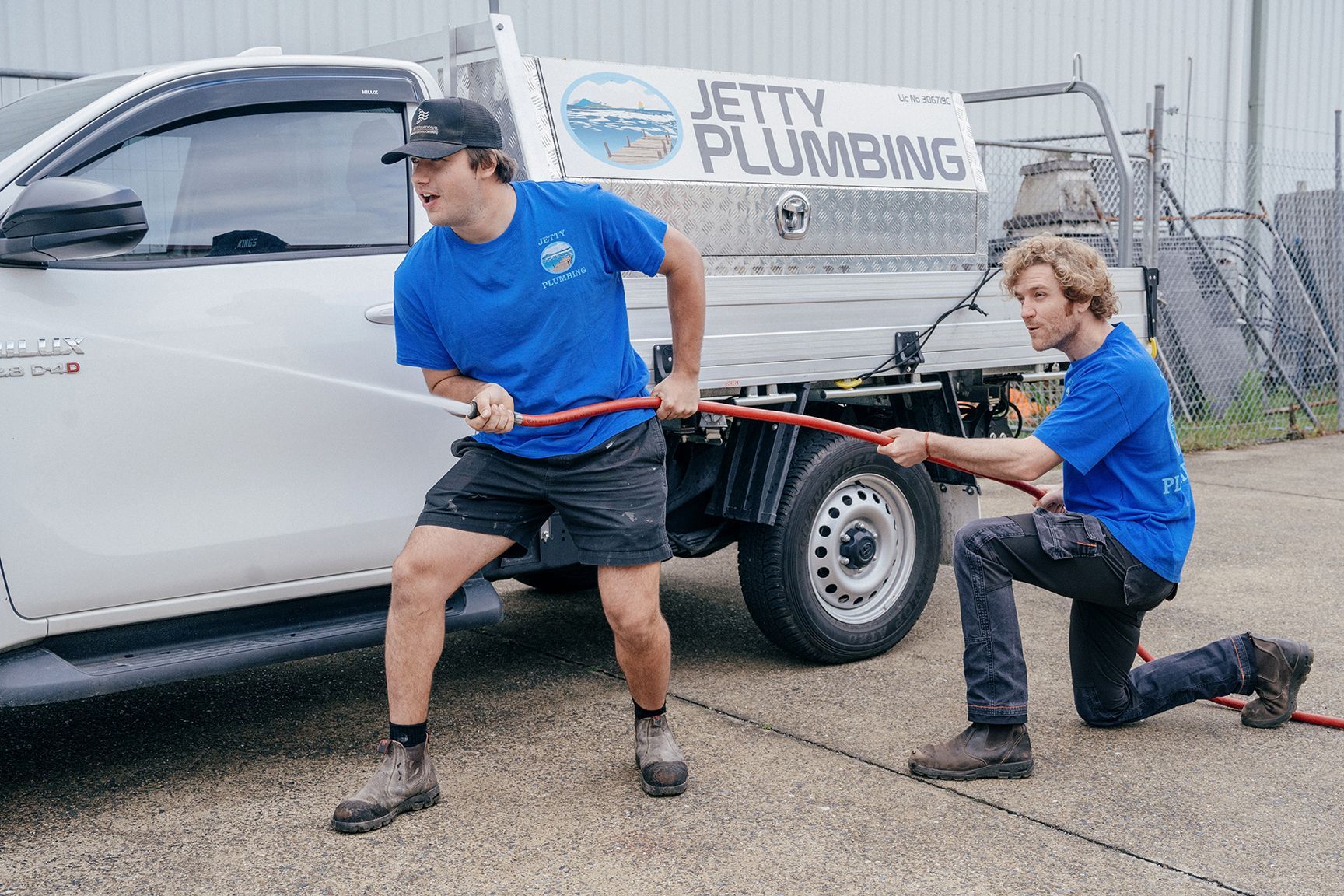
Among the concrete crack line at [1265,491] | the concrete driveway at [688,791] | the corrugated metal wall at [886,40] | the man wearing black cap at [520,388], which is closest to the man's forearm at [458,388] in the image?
the man wearing black cap at [520,388]

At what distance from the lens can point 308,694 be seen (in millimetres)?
4598

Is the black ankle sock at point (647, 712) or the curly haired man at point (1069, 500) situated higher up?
the curly haired man at point (1069, 500)

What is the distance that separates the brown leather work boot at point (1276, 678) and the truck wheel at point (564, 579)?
260 centimetres

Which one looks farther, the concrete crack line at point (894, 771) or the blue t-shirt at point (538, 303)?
the blue t-shirt at point (538, 303)

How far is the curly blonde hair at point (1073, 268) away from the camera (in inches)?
146

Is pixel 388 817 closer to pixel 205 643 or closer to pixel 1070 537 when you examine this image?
pixel 205 643

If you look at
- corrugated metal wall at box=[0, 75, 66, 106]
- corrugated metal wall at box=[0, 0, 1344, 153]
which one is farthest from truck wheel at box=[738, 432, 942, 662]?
corrugated metal wall at box=[0, 0, 1344, 153]

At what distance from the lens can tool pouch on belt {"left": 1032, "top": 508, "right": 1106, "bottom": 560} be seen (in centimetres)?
376

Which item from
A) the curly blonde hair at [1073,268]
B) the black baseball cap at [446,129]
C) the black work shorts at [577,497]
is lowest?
the black work shorts at [577,497]

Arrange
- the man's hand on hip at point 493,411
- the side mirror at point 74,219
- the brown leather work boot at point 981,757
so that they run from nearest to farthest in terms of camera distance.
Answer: the side mirror at point 74,219 < the man's hand on hip at point 493,411 < the brown leather work boot at point 981,757

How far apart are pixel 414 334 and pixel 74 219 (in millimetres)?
842

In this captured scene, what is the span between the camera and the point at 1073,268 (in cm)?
372

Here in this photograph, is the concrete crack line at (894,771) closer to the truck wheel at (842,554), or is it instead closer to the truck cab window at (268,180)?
the truck wheel at (842,554)

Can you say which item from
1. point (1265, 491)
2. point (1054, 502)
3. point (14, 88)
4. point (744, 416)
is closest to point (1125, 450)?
point (1054, 502)
